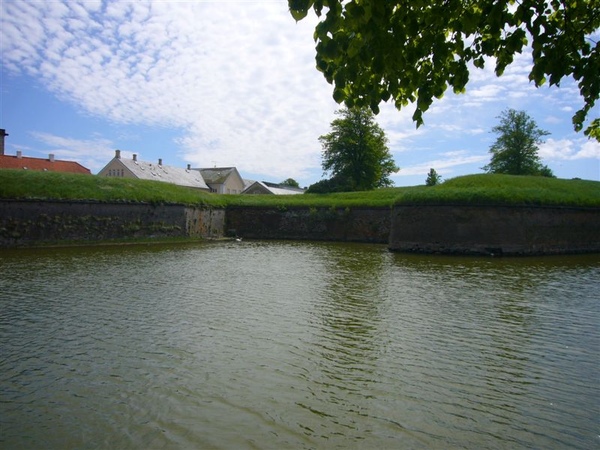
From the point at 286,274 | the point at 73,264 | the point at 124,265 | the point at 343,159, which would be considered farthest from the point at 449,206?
the point at 343,159

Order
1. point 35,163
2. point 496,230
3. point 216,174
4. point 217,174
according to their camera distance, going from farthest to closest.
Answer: point 216,174 < point 217,174 < point 35,163 < point 496,230

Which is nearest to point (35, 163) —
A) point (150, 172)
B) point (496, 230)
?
point (150, 172)

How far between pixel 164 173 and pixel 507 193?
55.9 metres

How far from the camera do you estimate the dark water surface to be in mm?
3682

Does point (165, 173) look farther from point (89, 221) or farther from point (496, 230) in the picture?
point (496, 230)

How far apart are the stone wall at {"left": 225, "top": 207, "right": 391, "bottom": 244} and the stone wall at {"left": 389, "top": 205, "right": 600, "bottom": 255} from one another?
271 inches

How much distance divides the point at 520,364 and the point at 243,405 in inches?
141

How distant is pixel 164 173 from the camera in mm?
68000

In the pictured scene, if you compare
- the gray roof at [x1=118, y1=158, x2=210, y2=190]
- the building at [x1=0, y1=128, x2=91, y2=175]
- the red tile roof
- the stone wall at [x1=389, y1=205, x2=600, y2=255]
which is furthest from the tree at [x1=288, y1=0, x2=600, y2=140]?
the gray roof at [x1=118, y1=158, x2=210, y2=190]

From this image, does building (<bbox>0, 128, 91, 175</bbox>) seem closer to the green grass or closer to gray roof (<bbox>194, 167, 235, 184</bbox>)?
gray roof (<bbox>194, 167, 235, 184</bbox>)

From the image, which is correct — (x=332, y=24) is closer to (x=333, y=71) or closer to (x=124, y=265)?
(x=333, y=71)

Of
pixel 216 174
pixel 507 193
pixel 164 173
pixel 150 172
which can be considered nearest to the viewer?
pixel 507 193

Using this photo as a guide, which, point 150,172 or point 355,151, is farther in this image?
point 150,172

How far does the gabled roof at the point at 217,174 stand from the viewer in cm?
7688
